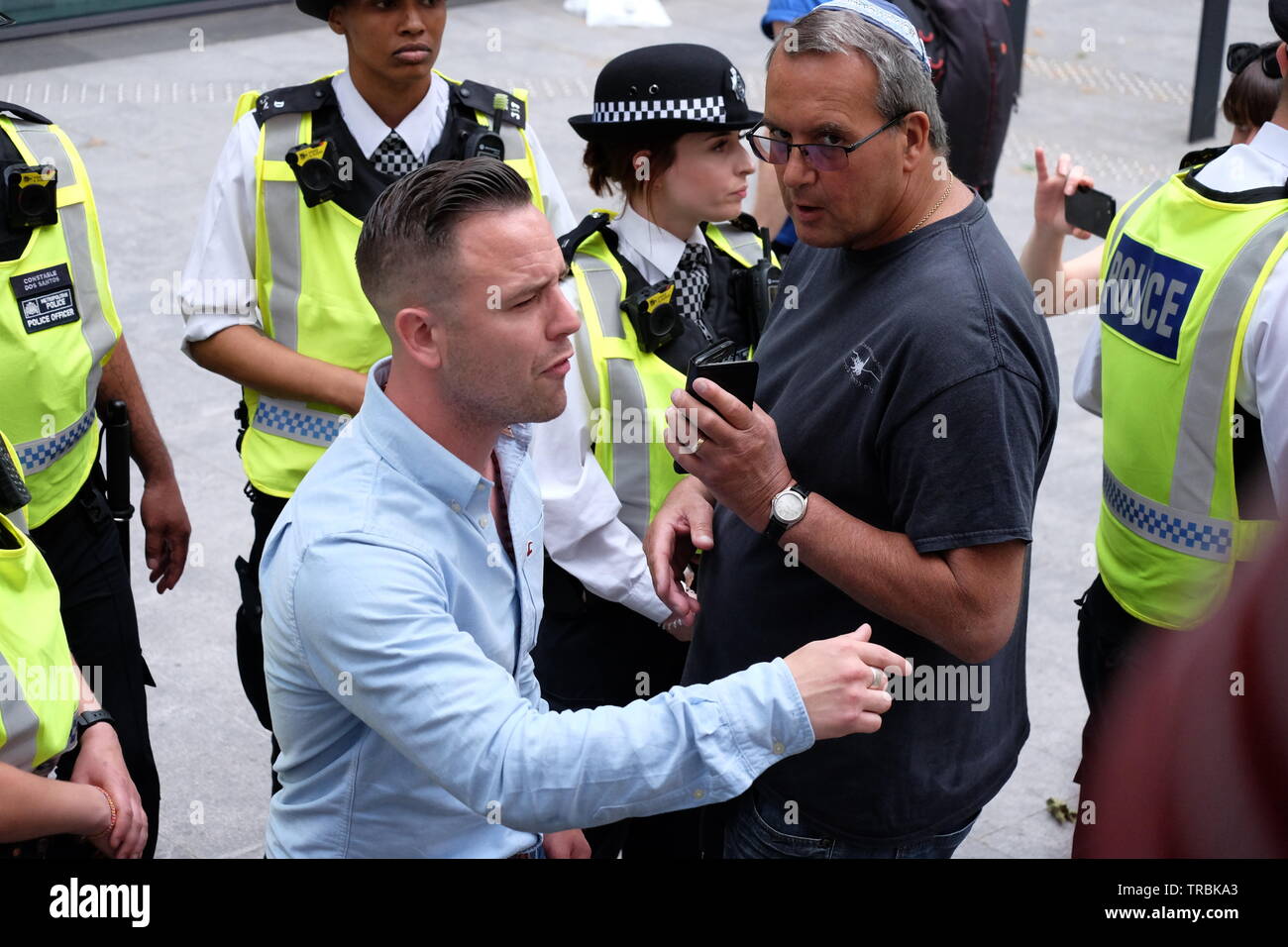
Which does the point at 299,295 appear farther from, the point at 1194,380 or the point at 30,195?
the point at 1194,380

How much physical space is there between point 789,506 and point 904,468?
0.64 ft

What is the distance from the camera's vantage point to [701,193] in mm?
3318

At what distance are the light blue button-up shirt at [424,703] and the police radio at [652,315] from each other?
1010mm

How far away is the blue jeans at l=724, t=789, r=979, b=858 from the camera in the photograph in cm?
260

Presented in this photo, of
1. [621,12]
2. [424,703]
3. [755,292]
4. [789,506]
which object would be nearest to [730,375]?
[789,506]

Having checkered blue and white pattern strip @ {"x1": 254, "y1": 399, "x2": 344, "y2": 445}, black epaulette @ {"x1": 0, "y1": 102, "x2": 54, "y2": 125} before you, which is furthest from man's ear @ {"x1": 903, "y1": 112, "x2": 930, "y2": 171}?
black epaulette @ {"x1": 0, "y1": 102, "x2": 54, "y2": 125}

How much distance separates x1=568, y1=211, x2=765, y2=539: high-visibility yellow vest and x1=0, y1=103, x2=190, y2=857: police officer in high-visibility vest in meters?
1.12

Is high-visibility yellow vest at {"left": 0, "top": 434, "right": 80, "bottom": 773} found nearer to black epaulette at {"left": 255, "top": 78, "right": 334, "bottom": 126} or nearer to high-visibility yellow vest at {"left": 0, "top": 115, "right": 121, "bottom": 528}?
high-visibility yellow vest at {"left": 0, "top": 115, "right": 121, "bottom": 528}

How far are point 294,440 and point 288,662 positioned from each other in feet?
5.15

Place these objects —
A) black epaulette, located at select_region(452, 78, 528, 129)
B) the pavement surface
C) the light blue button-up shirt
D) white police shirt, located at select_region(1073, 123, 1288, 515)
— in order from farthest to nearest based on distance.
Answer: the pavement surface
black epaulette, located at select_region(452, 78, 528, 129)
white police shirt, located at select_region(1073, 123, 1288, 515)
the light blue button-up shirt

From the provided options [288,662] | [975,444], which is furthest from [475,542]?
[975,444]

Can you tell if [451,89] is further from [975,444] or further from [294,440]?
[975,444]

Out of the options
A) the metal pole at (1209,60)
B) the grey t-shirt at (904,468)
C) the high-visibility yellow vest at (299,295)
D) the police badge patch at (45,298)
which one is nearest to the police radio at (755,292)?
the grey t-shirt at (904,468)
